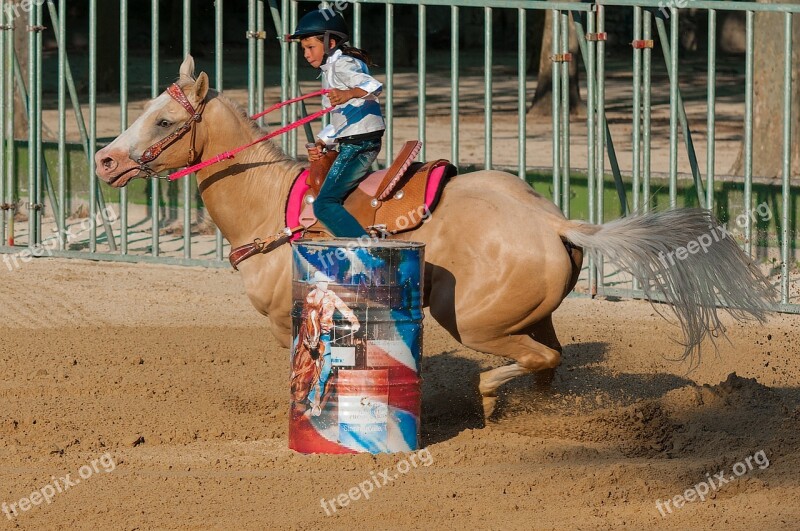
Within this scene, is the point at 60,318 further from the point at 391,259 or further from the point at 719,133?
the point at 719,133

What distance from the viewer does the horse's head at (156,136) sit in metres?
6.28

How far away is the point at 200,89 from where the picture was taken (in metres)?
6.25

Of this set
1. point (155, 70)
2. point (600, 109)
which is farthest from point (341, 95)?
point (155, 70)

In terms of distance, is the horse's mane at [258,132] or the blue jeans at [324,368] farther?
the horse's mane at [258,132]

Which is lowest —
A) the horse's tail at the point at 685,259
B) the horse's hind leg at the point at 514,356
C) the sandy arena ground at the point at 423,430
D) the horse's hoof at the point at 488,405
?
the sandy arena ground at the point at 423,430

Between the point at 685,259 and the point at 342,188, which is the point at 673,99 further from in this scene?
the point at 342,188

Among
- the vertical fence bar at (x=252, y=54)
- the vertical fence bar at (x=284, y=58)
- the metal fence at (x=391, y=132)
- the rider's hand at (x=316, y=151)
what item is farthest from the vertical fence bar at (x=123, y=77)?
the rider's hand at (x=316, y=151)

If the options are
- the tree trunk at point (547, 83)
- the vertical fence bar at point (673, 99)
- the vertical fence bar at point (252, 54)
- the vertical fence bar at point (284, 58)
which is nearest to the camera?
the vertical fence bar at point (673, 99)

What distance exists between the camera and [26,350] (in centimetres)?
805

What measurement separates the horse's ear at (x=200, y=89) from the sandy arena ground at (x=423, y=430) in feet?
5.50

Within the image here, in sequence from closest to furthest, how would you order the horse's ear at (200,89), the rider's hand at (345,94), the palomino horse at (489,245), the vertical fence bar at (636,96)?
1. the palomino horse at (489,245)
2. the rider's hand at (345,94)
3. the horse's ear at (200,89)
4. the vertical fence bar at (636,96)

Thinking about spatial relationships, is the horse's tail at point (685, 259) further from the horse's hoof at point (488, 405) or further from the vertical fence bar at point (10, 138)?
the vertical fence bar at point (10, 138)

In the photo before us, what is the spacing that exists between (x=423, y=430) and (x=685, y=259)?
160cm

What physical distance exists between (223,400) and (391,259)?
184 centimetres
